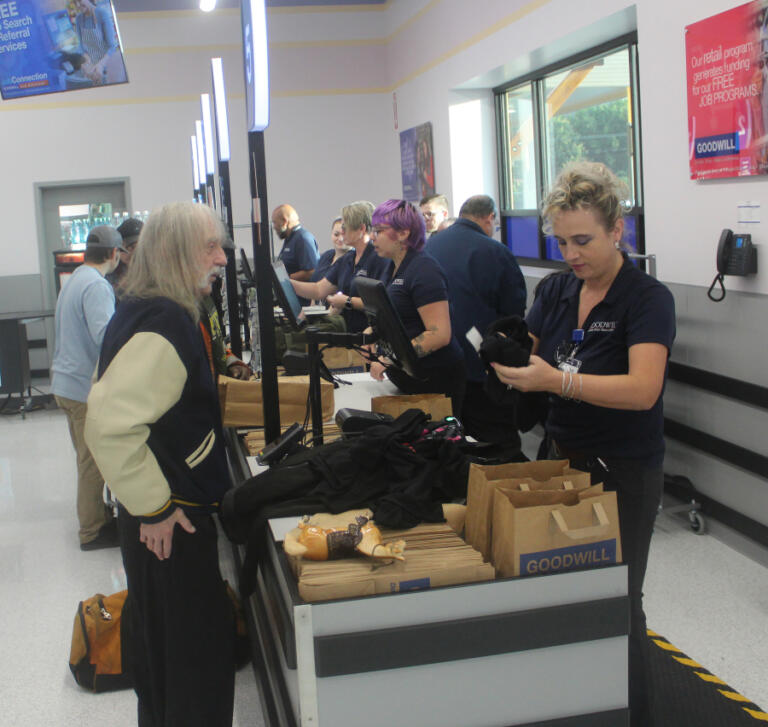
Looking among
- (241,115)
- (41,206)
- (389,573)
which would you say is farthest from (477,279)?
(41,206)

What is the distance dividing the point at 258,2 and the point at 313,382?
1160 millimetres

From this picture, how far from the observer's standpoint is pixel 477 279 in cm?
486

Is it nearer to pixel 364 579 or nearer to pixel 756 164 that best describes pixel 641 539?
pixel 364 579

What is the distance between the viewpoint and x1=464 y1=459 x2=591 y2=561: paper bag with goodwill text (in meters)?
1.95

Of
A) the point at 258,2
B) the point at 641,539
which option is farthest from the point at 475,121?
the point at 641,539

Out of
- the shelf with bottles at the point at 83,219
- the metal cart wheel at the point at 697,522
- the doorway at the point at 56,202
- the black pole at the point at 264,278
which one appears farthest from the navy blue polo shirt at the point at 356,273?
the doorway at the point at 56,202

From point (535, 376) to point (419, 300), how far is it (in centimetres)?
162

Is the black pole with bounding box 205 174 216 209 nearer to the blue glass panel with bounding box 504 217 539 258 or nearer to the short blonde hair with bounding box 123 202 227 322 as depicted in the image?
the blue glass panel with bounding box 504 217 539 258

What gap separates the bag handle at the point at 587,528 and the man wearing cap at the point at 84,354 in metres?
3.31

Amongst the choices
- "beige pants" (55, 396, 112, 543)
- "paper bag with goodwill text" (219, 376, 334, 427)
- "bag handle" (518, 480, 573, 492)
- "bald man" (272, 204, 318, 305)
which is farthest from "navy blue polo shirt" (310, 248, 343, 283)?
"bag handle" (518, 480, 573, 492)

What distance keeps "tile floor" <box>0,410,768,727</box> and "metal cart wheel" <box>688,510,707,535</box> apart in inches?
1.7

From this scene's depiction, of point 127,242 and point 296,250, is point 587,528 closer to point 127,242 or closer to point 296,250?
point 127,242

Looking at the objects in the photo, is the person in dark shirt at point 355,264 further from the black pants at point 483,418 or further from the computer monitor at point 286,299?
the black pants at point 483,418

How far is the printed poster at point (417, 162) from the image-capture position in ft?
30.1
